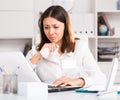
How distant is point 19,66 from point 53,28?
88 centimetres

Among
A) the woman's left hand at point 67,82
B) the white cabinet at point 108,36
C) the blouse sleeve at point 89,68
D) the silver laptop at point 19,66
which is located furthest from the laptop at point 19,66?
the white cabinet at point 108,36

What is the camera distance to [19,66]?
1589 millimetres

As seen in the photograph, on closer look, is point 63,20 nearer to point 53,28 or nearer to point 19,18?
point 53,28

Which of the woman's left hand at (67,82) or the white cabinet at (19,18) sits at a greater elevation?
the white cabinet at (19,18)

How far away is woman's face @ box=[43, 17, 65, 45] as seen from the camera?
240 cm

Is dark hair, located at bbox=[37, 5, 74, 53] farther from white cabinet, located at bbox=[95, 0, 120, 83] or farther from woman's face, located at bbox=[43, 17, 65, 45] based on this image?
white cabinet, located at bbox=[95, 0, 120, 83]

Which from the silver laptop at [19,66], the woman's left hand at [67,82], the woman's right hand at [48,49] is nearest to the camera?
the silver laptop at [19,66]

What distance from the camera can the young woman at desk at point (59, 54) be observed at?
2.36m

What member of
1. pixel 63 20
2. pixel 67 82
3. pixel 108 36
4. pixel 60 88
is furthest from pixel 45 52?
pixel 108 36

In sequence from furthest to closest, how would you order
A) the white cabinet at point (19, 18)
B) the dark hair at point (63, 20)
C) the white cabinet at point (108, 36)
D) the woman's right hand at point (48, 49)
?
the white cabinet at point (108, 36) → the white cabinet at point (19, 18) → the dark hair at point (63, 20) → the woman's right hand at point (48, 49)

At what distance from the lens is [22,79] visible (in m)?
1.63

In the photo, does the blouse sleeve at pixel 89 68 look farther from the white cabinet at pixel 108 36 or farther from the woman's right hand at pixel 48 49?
the white cabinet at pixel 108 36

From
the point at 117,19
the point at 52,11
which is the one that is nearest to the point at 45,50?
the point at 52,11

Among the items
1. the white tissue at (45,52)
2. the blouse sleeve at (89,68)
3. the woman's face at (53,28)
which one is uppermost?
the woman's face at (53,28)
